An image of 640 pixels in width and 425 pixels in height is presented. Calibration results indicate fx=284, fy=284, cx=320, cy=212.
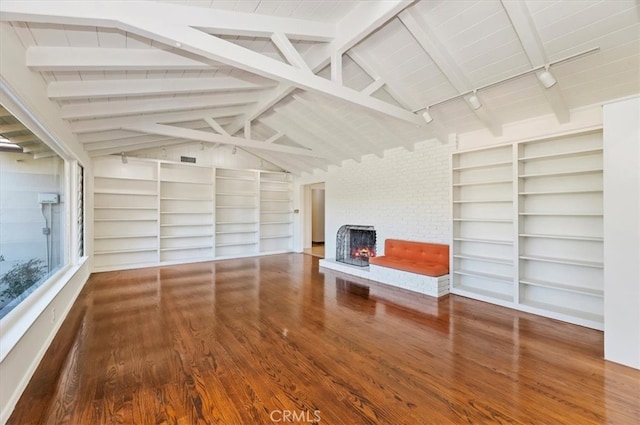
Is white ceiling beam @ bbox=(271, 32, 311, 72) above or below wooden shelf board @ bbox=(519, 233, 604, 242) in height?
above

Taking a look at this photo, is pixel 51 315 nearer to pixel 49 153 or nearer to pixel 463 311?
pixel 49 153

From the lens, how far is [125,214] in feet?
20.9

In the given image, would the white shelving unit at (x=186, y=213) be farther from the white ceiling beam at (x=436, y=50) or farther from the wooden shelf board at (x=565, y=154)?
the wooden shelf board at (x=565, y=154)

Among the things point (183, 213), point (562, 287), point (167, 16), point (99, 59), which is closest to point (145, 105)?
point (99, 59)

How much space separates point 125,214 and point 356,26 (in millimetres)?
6257

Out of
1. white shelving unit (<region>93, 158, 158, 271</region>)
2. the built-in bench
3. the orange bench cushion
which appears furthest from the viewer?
white shelving unit (<region>93, 158, 158, 271</region>)

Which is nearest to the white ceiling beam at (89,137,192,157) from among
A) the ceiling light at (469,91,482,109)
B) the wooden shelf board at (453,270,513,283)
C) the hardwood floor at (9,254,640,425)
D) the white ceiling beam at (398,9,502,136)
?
the hardwood floor at (9,254,640,425)

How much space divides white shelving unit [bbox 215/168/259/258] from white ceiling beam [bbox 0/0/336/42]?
5.49 meters

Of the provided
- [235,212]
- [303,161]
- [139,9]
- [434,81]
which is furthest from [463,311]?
[235,212]

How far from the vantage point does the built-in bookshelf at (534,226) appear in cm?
339

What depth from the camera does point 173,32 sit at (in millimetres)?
2129

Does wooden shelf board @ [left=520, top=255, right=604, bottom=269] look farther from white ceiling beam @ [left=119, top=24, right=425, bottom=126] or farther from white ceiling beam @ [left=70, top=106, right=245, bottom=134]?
white ceiling beam @ [left=70, top=106, right=245, bottom=134]

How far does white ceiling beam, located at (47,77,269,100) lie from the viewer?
3014 millimetres

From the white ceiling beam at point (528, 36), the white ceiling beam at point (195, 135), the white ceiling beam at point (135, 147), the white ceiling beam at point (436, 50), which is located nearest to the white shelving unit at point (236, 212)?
the white ceiling beam at point (135, 147)
